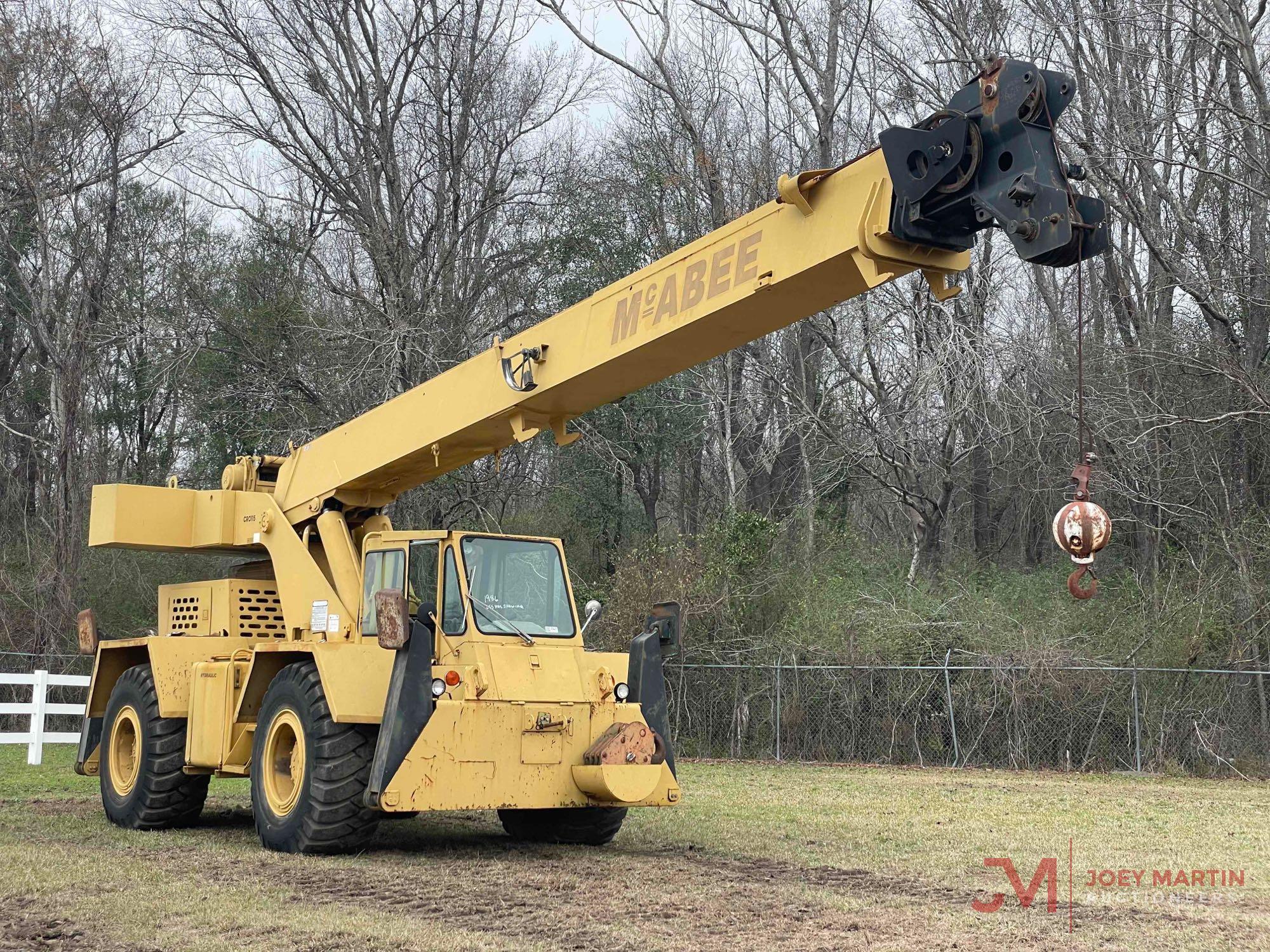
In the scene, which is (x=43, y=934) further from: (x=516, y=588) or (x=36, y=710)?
(x=36, y=710)

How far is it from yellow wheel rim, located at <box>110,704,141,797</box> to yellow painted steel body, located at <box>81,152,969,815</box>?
586 millimetres

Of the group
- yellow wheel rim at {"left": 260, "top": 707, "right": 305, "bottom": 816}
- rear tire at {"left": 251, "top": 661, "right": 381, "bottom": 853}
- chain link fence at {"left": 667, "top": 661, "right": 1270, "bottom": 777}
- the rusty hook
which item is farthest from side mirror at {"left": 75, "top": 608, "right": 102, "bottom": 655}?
chain link fence at {"left": 667, "top": 661, "right": 1270, "bottom": 777}

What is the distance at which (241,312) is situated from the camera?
25719 millimetres

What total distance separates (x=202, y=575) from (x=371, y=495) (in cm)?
1323

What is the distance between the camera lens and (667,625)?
33.7 feet

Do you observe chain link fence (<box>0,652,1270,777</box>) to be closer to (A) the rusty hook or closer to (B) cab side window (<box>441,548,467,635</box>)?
(B) cab side window (<box>441,548,467,635</box>)

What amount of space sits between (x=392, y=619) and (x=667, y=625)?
2414 millimetres

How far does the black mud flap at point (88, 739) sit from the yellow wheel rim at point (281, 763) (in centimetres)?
351

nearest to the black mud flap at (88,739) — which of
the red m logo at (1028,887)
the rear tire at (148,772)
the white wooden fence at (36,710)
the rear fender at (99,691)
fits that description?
the rear fender at (99,691)

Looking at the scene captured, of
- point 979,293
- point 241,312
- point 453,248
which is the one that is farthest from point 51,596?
point 979,293

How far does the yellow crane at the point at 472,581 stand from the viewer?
21.9 ft

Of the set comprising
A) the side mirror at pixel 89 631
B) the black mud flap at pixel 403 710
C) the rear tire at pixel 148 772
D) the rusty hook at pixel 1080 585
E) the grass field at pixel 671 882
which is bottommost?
the grass field at pixel 671 882

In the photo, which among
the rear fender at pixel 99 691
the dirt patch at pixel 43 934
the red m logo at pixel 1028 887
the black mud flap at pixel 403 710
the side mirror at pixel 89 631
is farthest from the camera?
the side mirror at pixel 89 631

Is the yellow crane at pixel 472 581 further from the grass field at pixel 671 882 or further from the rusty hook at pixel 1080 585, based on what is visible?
the rusty hook at pixel 1080 585
